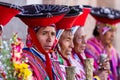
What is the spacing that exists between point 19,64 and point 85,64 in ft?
6.21

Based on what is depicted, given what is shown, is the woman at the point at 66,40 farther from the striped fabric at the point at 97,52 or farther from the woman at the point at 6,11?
the striped fabric at the point at 97,52

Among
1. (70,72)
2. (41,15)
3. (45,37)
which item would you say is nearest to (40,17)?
(41,15)

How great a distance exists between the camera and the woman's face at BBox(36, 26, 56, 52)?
20.3 feet

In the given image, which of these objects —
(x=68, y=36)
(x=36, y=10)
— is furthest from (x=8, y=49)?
(x=68, y=36)

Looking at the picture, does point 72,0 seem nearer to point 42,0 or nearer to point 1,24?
point 42,0

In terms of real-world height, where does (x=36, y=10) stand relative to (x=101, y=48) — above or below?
above

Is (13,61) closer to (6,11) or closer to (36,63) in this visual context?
(6,11)

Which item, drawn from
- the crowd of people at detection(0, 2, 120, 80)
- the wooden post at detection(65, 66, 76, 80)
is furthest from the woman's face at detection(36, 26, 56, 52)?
the wooden post at detection(65, 66, 76, 80)

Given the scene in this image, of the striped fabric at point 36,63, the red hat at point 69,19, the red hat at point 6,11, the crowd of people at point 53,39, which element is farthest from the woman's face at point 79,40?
the red hat at point 6,11

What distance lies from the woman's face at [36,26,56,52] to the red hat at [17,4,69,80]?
4 centimetres

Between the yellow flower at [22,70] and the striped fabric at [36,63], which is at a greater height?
the yellow flower at [22,70]

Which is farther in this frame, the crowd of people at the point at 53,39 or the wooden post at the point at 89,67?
the wooden post at the point at 89,67

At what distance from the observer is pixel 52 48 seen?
642 cm

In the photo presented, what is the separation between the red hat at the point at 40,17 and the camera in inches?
240
